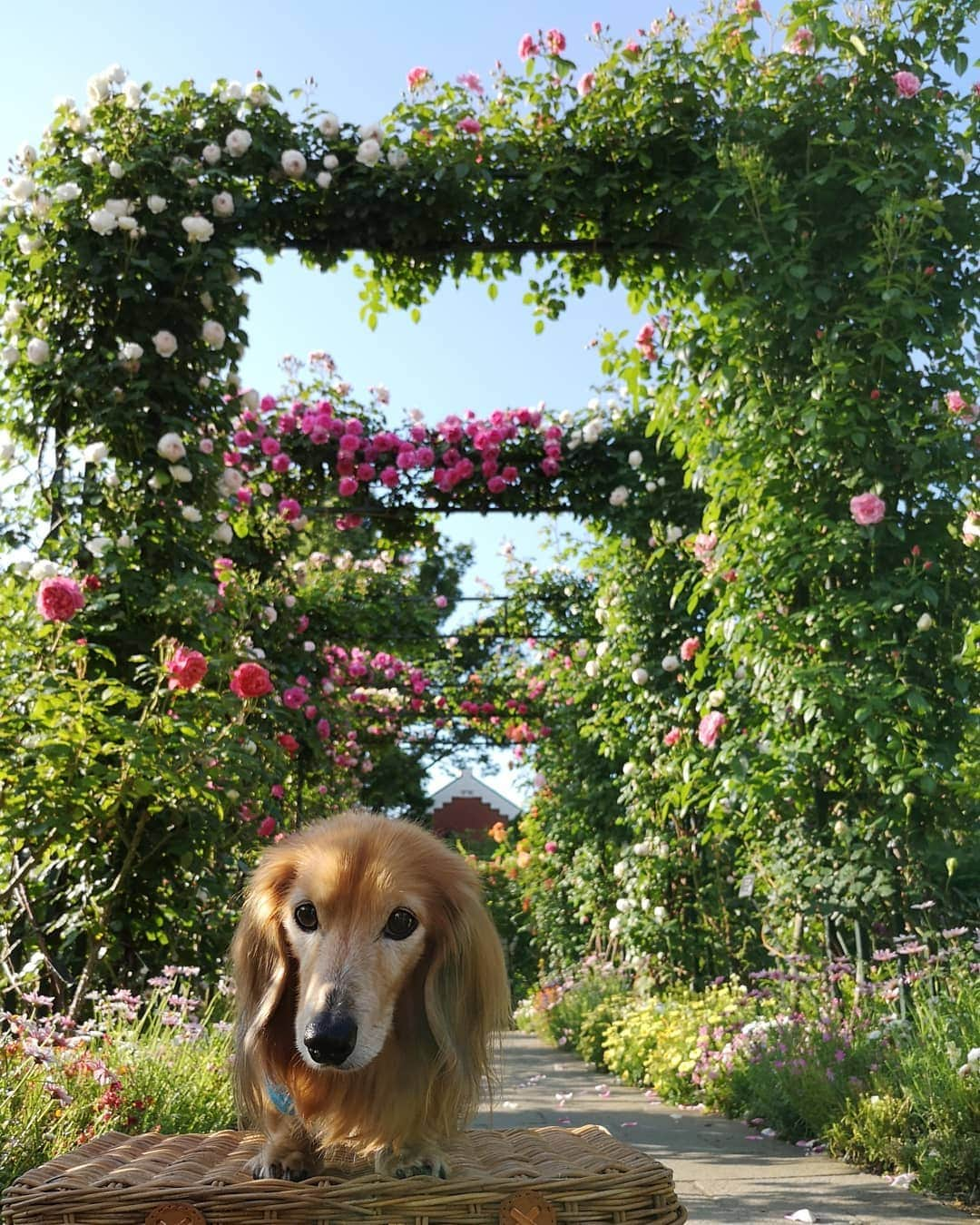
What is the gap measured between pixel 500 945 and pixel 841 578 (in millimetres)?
3523

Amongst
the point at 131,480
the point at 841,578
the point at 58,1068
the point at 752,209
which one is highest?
the point at 752,209

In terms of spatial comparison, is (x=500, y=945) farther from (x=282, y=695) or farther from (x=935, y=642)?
(x=282, y=695)

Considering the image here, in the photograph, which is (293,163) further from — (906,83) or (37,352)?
(906,83)

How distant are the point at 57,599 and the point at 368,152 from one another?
297 centimetres

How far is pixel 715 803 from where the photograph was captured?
5598 millimetres

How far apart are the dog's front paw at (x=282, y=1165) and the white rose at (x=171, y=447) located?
12.5 feet

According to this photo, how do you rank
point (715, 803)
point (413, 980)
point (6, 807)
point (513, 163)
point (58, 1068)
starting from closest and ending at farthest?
1. point (413, 980)
2. point (58, 1068)
3. point (6, 807)
4. point (715, 803)
5. point (513, 163)

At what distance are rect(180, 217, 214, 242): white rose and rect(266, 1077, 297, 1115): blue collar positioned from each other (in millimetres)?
4426

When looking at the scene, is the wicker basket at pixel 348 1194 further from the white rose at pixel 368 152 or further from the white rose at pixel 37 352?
the white rose at pixel 368 152

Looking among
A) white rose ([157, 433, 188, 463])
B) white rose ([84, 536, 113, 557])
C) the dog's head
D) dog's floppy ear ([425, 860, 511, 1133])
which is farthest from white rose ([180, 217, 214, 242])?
dog's floppy ear ([425, 860, 511, 1133])

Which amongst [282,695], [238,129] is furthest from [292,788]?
[238,129]

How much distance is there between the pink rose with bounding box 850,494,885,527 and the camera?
4.74 m

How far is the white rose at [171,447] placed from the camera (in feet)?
17.2

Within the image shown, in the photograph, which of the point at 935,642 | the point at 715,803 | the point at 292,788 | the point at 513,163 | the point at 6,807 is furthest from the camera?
the point at 292,788
